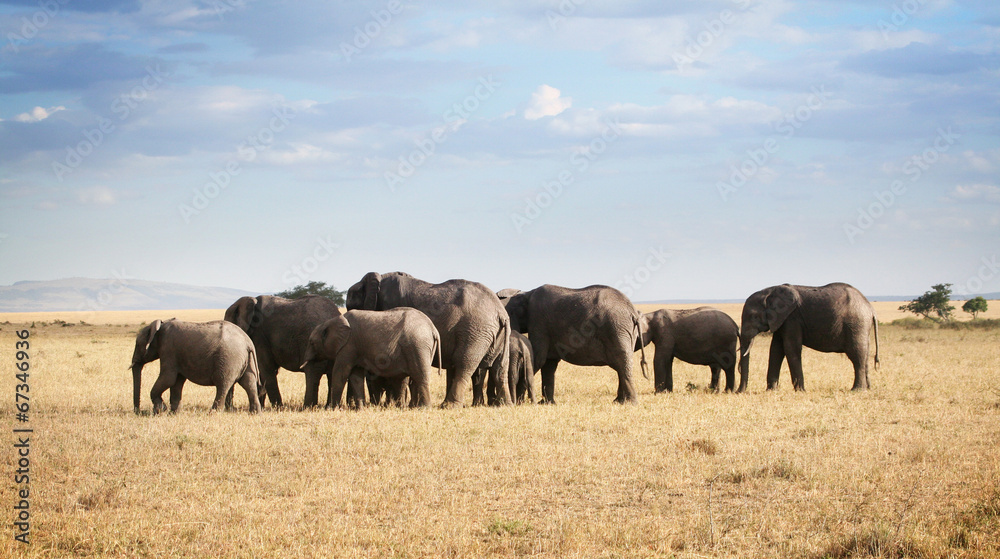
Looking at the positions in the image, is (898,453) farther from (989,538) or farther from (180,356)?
(180,356)

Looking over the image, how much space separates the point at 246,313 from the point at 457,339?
4.63 m

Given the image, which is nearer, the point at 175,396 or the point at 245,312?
the point at 175,396

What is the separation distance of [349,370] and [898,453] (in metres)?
9.21

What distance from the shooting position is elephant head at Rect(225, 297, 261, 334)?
18.0 meters

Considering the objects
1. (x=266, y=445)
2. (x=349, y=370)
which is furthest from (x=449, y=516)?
(x=349, y=370)

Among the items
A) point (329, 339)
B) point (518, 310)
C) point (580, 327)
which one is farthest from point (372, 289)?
point (580, 327)

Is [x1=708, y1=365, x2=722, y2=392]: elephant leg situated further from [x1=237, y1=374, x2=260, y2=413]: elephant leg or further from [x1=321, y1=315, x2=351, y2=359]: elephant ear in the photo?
[x1=237, y1=374, x2=260, y2=413]: elephant leg

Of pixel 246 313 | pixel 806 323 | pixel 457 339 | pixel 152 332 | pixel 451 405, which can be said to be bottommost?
pixel 451 405

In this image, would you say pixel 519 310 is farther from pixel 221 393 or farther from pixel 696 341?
pixel 221 393

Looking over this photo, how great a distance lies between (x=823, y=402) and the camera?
16.4m

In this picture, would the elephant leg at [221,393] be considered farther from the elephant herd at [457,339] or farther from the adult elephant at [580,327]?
the adult elephant at [580,327]

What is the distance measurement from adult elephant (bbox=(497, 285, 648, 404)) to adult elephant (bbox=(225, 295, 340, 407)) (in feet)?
13.7

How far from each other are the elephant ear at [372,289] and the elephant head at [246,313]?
88.8 inches

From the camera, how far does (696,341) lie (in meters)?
21.2
